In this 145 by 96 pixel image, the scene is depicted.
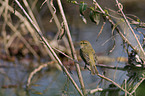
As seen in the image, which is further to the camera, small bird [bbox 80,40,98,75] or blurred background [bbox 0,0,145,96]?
blurred background [bbox 0,0,145,96]

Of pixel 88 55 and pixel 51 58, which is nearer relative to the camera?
pixel 88 55

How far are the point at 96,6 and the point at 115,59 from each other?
54cm

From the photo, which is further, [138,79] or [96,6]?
[138,79]

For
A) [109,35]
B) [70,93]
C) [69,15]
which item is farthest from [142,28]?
[69,15]

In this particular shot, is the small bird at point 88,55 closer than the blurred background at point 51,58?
Yes

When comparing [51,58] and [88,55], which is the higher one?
[88,55]

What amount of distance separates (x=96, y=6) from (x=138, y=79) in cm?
61

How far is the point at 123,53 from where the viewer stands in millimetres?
1740

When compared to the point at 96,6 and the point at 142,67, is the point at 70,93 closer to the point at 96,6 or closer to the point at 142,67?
the point at 142,67

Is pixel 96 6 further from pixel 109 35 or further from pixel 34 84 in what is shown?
pixel 34 84

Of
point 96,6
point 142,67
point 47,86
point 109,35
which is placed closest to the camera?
point 96,6

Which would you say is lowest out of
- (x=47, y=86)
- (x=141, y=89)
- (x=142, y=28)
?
(x=47, y=86)

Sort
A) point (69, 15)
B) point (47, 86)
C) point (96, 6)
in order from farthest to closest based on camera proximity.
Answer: point (47, 86) < point (69, 15) < point (96, 6)

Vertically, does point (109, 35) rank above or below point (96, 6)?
below
